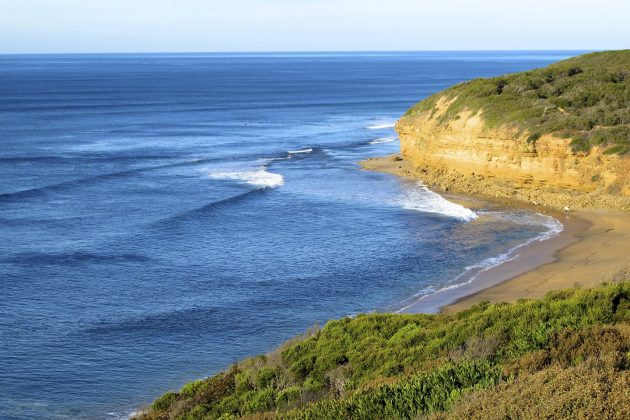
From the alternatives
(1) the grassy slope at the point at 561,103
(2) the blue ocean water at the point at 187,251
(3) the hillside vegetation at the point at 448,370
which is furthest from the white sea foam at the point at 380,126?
(3) the hillside vegetation at the point at 448,370

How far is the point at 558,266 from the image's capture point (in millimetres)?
35969

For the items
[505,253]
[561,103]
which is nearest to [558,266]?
[505,253]

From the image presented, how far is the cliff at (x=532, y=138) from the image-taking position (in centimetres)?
4878

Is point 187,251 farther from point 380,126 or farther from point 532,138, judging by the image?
point 380,126

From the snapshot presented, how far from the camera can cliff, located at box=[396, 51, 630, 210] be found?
160 ft

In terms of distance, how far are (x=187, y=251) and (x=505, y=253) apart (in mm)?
15822

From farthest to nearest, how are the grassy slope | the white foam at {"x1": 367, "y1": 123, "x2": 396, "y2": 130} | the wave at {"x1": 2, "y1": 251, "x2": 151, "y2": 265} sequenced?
the white foam at {"x1": 367, "y1": 123, "x2": 396, "y2": 130} → the grassy slope → the wave at {"x1": 2, "y1": 251, "x2": 151, "y2": 265}

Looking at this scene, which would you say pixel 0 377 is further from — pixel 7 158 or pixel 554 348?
pixel 7 158

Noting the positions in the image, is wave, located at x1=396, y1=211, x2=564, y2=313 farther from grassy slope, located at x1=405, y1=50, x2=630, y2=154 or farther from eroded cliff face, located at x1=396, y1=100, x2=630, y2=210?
grassy slope, located at x1=405, y1=50, x2=630, y2=154

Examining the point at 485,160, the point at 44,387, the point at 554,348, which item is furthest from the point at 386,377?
the point at 485,160

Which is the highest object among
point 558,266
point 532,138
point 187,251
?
point 532,138

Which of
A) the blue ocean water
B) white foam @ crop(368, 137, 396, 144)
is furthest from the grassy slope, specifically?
white foam @ crop(368, 137, 396, 144)

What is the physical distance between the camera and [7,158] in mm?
68500

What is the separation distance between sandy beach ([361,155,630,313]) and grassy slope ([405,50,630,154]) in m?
7.06
